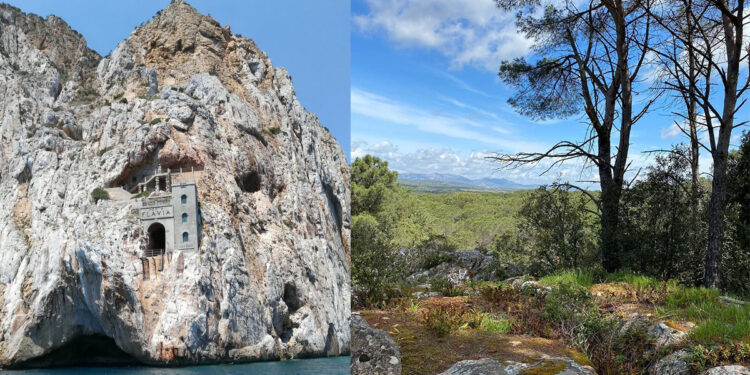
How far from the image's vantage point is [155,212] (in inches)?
1180

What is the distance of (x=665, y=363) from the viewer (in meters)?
2.02

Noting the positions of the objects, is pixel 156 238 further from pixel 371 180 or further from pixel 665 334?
pixel 665 334

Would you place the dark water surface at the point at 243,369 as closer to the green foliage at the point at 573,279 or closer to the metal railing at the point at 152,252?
the metal railing at the point at 152,252

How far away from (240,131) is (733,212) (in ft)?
125

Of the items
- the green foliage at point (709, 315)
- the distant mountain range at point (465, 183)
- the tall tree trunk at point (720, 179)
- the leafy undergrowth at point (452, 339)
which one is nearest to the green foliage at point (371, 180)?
the distant mountain range at point (465, 183)

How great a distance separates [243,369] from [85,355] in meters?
13.2

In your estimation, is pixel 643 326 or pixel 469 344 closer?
pixel 469 344

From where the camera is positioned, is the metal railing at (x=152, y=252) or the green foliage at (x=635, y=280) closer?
the green foliage at (x=635, y=280)

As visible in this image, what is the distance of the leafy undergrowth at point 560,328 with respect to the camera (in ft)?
6.14

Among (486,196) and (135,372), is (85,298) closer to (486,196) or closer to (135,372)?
(135,372)

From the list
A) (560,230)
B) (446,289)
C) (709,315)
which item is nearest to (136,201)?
(560,230)

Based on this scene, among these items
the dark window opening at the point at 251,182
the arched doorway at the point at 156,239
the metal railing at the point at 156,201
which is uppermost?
the dark window opening at the point at 251,182

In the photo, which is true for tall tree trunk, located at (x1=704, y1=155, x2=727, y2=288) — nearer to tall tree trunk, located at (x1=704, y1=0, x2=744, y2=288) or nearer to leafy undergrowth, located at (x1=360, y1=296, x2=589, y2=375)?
tall tree trunk, located at (x1=704, y1=0, x2=744, y2=288)

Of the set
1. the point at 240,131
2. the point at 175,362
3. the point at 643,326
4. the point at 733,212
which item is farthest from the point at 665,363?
the point at 240,131
